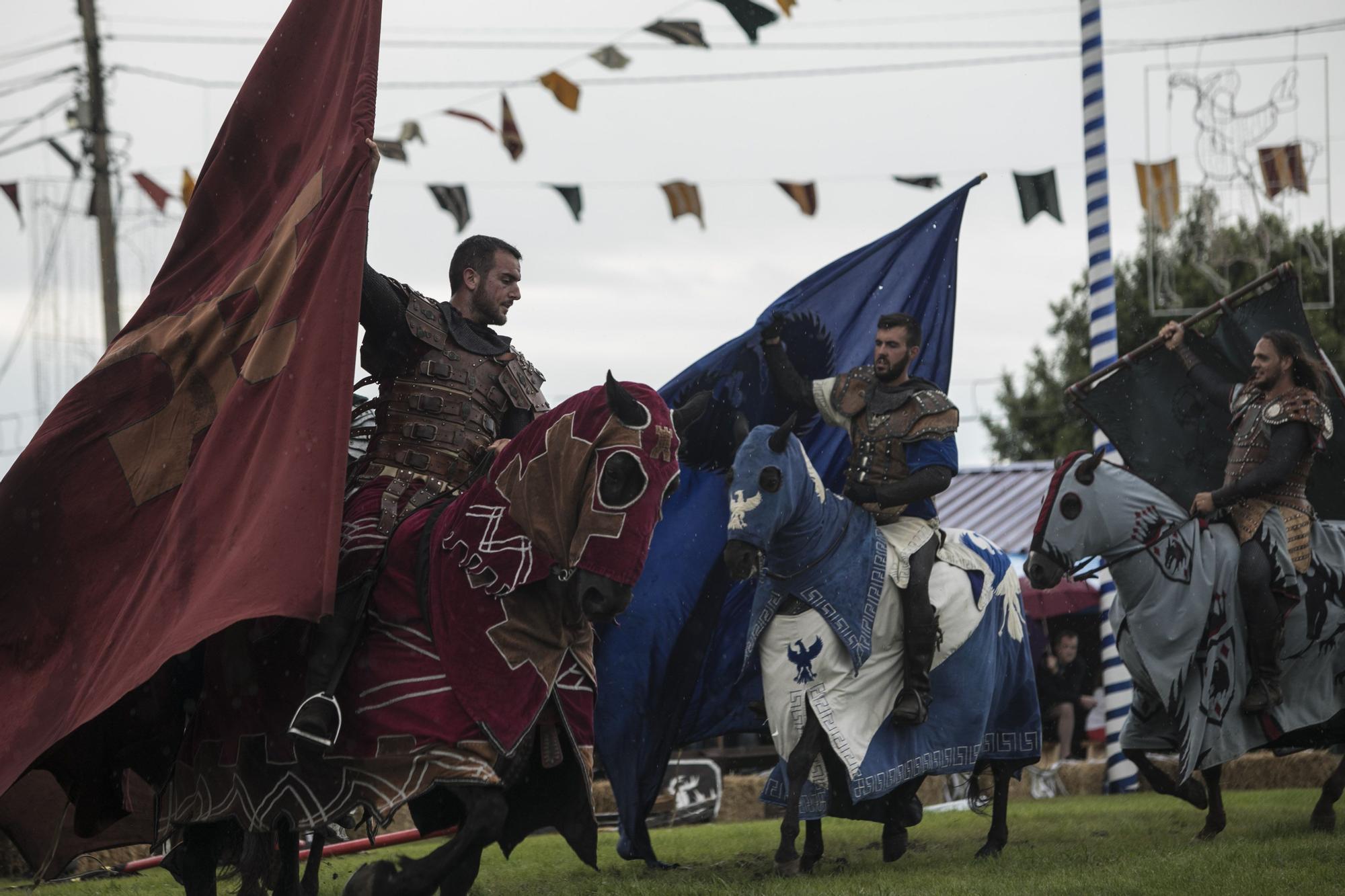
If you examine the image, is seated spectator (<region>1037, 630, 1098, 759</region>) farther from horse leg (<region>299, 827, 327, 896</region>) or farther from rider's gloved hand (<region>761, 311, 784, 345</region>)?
horse leg (<region>299, 827, 327, 896</region>)

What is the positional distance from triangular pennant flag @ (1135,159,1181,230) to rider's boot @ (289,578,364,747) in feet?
39.9

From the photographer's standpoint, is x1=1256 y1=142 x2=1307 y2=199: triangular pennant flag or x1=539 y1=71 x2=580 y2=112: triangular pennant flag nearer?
x1=539 y1=71 x2=580 y2=112: triangular pennant flag

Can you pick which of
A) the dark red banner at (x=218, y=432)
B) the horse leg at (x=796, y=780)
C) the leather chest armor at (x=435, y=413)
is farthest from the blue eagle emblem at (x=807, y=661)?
the dark red banner at (x=218, y=432)

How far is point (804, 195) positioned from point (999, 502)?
8.51 meters

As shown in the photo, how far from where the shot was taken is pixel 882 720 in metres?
7.52

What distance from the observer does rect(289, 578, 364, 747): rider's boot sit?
4.79 m

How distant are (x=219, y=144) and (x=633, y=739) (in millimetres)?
3622

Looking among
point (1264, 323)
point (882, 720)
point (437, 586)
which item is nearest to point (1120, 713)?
point (1264, 323)

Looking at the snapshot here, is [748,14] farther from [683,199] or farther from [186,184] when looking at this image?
[186,184]

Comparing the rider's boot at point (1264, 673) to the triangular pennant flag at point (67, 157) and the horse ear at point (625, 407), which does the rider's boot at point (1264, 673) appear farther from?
the triangular pennant flag at point (67, 157)

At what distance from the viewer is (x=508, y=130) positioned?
12.2 m

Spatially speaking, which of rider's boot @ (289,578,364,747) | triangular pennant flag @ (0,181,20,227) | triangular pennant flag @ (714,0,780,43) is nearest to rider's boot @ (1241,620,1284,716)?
rider's boot @ (289,578,364,747)

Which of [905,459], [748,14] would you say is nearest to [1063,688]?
[905,459]

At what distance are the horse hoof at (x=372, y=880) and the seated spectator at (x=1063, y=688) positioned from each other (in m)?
8.63
